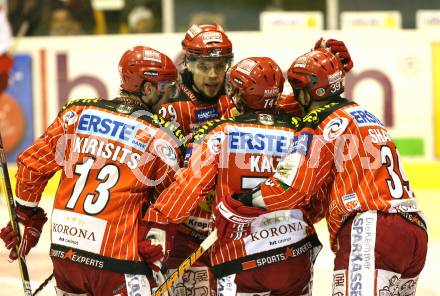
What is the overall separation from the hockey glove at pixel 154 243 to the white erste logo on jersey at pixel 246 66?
0.80m

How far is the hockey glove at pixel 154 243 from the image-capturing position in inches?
180

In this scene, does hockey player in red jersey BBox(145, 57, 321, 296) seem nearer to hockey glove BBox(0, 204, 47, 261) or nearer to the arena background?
hockey glove BBox(0, 204, 47, 261)

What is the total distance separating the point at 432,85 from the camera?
9.90 m

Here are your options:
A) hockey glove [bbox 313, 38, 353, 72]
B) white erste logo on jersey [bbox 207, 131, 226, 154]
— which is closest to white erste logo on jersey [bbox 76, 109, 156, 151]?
white erste logo on jersey [bbox 207, 131, 226, 154]

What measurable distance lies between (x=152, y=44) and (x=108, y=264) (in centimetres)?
575

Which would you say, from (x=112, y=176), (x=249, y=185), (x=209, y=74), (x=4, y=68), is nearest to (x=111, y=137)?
(x=112, y=176)

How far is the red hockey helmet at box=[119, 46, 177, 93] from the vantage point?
4.75 meters

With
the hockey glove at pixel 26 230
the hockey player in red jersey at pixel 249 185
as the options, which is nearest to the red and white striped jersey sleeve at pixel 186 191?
the hockey player in red jersey at pixel 249 185

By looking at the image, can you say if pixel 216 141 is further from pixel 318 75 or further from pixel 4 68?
pixel 4 68

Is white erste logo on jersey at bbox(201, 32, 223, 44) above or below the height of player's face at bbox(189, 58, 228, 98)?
above

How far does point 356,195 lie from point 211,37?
52.9 inches

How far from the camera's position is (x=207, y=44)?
5332 mm

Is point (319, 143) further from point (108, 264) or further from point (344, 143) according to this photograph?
point (108, 264)

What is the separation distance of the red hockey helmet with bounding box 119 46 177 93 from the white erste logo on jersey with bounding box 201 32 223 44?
536 millimetres
